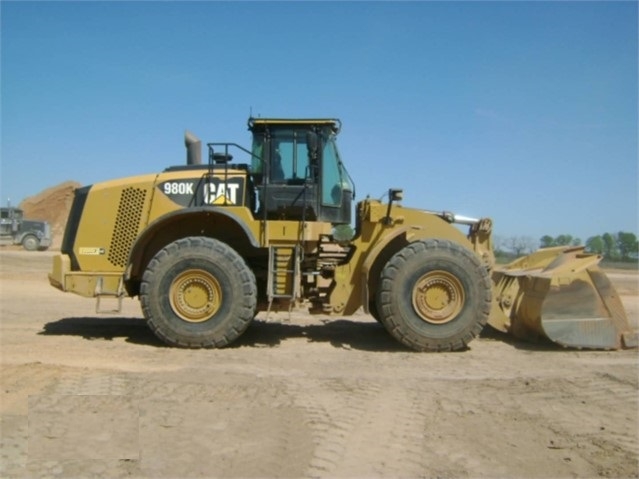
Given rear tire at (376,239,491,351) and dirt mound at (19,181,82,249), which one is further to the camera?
dirt mound at (19,181,82,249)

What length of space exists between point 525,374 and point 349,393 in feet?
6.86

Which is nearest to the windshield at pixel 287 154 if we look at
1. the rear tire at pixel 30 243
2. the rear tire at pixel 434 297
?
the rear tire at pixel 434 297

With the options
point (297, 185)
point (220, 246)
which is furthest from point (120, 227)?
point (297, 185)

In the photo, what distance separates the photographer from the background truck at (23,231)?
33375 mm

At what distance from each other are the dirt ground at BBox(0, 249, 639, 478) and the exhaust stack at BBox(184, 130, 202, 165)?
2.72 m

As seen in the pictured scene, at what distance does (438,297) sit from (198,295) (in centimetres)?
297

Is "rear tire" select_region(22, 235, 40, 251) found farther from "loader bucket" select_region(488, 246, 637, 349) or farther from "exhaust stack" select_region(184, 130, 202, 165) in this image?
"loader bucket" select_region(488, 246, 637, 349)

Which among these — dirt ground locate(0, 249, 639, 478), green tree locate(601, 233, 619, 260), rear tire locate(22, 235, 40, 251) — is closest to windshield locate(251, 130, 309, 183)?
dirt ground locate(0, 249, 639, 478)

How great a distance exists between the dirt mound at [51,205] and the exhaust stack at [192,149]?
39.6 metres

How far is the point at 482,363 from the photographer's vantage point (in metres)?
7.16

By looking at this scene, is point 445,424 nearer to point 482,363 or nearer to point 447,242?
point 482,363

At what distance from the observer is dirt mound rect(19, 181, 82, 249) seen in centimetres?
4603

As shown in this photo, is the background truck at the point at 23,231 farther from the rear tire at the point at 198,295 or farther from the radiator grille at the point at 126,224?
the rear tire at the point at 198,295

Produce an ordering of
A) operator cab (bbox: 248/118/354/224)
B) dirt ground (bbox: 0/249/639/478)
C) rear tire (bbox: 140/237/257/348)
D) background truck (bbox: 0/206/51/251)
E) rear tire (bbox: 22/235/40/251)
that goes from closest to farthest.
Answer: dirt ground (bbox: 0/249/639/478) → rear tire (bbox: 140/237/257/348) → operator cab (bbox: 248/118/354/224) → rear tire (bbox: 22/235/40/251) → background truck (bbox: 0/206/51/251)
